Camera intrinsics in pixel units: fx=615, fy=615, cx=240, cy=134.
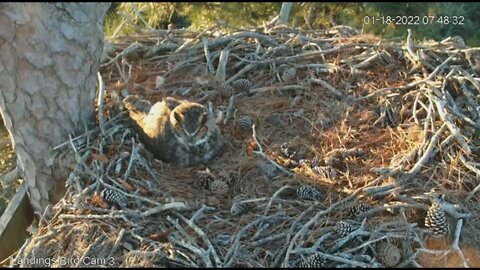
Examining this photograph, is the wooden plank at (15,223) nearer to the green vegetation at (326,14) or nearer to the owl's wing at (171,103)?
the owl's wing at (171,103)

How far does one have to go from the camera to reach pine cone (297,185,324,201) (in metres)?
2.07

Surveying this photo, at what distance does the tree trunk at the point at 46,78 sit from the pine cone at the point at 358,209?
101 centimetres

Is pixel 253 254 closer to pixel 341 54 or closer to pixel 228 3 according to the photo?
pixel 341 54

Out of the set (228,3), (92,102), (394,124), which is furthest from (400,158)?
(228,3)

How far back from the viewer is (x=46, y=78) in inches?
81.6

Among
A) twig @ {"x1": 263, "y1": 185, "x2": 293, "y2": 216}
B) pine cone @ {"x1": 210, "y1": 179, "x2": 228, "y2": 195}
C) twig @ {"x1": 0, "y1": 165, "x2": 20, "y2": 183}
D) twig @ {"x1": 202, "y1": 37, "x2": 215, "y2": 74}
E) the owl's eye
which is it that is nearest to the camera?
twig @ {"x1": 263, "y1": 185, "x2": 293, "y2": 216}

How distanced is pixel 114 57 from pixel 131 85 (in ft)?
0.82

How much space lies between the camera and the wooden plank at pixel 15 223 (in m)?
2.16

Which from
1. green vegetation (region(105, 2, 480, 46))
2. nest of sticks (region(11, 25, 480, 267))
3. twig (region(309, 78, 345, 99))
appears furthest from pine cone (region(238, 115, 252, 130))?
green vegetation (region(105, 2, 480, 46))

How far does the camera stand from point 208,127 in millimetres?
2250

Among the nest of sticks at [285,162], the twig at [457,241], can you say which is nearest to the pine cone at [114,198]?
the nest of sticks at [285,162]

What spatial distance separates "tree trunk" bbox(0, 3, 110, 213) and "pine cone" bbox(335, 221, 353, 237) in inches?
38.5

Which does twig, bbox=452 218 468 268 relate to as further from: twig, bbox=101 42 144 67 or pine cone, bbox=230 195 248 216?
twig, bbox=101 42 144 67

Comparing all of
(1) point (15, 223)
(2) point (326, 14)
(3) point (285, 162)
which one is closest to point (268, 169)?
(3) point (285, 162)
